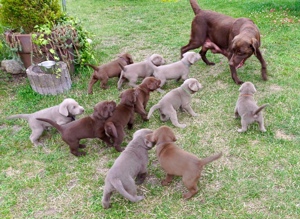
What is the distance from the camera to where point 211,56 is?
7156 mm

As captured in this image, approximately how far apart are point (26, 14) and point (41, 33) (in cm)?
57

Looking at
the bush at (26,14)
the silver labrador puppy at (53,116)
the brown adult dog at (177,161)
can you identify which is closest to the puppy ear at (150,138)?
the brown adult dog at (177,161)

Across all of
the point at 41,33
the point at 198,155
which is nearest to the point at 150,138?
the point at 198,155

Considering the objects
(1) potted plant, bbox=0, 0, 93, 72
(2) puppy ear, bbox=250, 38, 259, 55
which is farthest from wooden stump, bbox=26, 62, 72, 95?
(2) puppy ear, bbox=250, 38, 259, 55

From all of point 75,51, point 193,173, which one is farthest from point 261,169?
point 75,51

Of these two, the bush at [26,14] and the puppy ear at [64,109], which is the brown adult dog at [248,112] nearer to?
the puppy ear at [64,109]

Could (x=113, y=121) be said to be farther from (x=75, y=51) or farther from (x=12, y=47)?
(x=12, y=47)

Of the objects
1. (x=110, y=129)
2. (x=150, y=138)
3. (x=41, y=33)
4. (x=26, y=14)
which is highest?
(x=26, y=14)

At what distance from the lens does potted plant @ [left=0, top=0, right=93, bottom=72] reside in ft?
19.2

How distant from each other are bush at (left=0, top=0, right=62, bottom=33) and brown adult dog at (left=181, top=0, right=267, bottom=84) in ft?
9.35

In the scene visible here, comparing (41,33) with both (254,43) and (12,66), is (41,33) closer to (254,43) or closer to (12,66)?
(12,66)

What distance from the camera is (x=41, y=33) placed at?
582cm

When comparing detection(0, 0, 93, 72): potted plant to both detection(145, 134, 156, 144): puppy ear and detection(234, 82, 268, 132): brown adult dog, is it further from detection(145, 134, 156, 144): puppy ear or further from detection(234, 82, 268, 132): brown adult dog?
detection(234, 82, 268, 132): brown adult dog

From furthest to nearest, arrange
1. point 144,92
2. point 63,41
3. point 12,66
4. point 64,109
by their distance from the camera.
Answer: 1. point 12,66
2. point 63,41
3. point 144,92
4. point 64,109
